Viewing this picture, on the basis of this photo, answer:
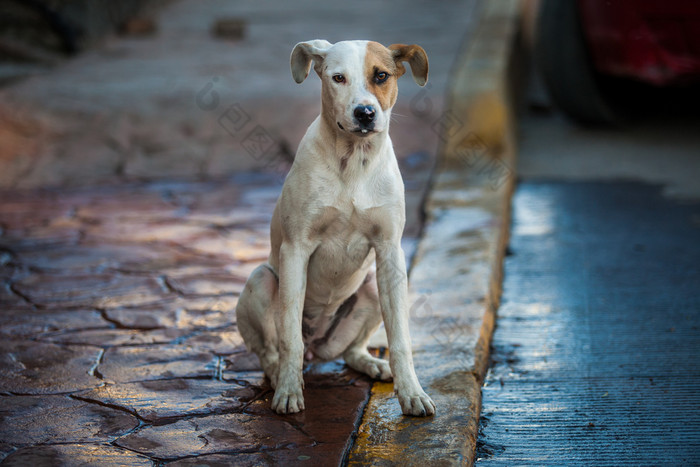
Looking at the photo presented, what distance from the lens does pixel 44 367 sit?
309cm

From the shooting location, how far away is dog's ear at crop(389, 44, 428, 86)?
2711 millimetres

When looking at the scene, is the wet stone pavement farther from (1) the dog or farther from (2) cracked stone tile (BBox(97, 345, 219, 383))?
(1) the dog

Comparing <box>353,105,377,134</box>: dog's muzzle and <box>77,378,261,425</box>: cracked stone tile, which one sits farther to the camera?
<box>77,378,261,425</box>: cracked stone tile

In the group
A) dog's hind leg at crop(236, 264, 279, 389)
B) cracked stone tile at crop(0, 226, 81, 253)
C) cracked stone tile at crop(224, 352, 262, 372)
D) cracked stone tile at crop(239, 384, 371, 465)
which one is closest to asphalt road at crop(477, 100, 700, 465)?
cracked stone tile at crop(239, 384, 371, 465)

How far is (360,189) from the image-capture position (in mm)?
2734

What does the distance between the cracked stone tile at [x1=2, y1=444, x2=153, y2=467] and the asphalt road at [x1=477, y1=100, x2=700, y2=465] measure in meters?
1.09

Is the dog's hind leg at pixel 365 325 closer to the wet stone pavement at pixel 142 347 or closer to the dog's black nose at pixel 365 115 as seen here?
the wet stone pavement at pixel 142 347

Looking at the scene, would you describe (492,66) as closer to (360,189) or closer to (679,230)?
(679,230)

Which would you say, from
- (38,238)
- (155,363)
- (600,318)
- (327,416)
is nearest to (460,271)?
(600,318)

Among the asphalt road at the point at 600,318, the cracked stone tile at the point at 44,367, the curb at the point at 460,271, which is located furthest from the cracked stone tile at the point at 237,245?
the asphalt road at the point at 600,318

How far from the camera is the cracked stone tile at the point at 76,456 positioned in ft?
7.73

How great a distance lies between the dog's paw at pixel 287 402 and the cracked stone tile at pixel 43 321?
1.14 meters

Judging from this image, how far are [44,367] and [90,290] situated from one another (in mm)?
891

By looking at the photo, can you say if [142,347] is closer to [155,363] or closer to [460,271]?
[155,363]
